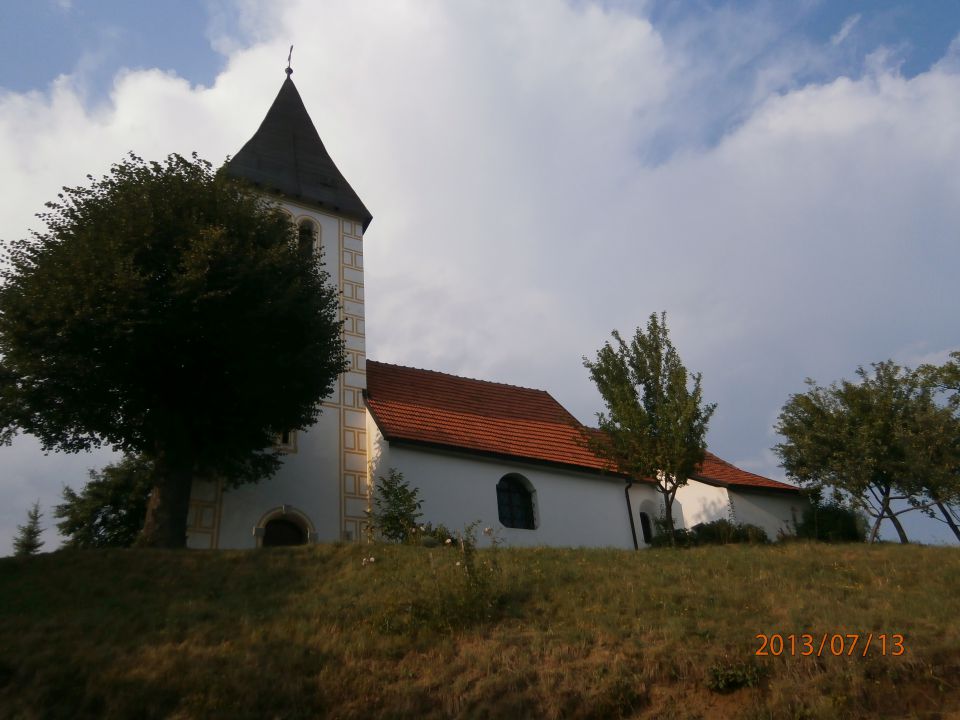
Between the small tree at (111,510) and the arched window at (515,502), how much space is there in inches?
369

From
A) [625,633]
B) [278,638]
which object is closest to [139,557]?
[278,638]

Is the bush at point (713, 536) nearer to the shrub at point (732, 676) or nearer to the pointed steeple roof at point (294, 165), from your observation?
the shrub at point (732, 676)

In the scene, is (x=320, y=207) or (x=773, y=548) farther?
(x=320, y=207)

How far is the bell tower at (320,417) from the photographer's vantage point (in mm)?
19719

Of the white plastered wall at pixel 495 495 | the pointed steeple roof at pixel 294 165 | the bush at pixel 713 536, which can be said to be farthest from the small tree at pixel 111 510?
the bush at pixel 713 536

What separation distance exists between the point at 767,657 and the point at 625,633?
1.89m

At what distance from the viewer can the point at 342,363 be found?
19484mm

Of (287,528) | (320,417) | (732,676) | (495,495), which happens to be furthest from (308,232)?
(732,676)

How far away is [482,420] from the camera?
25359mm

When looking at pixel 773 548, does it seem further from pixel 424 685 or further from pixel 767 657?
pixel 424 685

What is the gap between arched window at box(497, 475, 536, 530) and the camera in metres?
22.8

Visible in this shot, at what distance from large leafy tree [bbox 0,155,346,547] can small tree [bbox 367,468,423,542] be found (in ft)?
9.52

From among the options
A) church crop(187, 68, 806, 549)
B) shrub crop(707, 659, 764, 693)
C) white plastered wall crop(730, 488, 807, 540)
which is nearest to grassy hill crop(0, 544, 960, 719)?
shrub crop(707, 659, 764, 693)

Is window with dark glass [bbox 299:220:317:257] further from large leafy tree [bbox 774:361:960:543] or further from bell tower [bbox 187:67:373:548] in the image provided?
large leafy tree [bbox 774:361:960:543]
